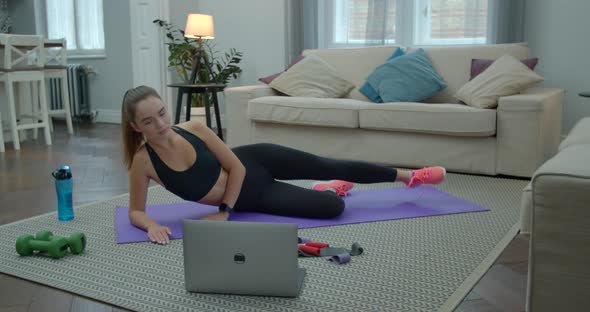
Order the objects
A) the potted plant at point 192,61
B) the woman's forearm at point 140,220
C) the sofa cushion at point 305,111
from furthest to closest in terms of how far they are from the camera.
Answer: the potted plant at point 192,61
the sofa cushion at point 305,111
the woman's forearm at point 140,220

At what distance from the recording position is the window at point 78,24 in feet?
23.2

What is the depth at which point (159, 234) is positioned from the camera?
229cm

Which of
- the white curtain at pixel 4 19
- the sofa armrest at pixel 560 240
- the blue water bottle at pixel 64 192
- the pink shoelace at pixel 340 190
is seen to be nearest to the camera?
the sofa armrest at pixel 560 240

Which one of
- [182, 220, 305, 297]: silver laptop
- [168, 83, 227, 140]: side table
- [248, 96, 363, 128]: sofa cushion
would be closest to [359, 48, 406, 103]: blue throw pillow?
[248, 96, 363, 128]: sofa cushion

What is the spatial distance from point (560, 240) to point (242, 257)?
838mm

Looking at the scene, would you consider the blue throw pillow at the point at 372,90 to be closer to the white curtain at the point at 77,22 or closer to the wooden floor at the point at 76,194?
the wooden floor at the point at 76,194

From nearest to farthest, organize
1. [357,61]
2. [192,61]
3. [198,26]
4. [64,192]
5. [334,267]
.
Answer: [334,267] → [64,192] → [357,61] → [198,26] → [192,61]

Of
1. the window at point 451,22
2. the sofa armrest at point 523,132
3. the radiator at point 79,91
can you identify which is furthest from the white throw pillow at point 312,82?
the radiator at point 79,91

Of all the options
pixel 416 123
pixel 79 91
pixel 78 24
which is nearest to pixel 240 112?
pixel 416 123

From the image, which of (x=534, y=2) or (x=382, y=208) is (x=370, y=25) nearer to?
(x=534, y=2)

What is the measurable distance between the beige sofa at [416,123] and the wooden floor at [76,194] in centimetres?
106

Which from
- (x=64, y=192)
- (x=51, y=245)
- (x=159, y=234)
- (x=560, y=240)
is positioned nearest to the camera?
(x=560, y=240)

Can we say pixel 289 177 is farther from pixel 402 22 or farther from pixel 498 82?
pixel 402 22

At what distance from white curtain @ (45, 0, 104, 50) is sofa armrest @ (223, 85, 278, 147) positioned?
3416 mm
